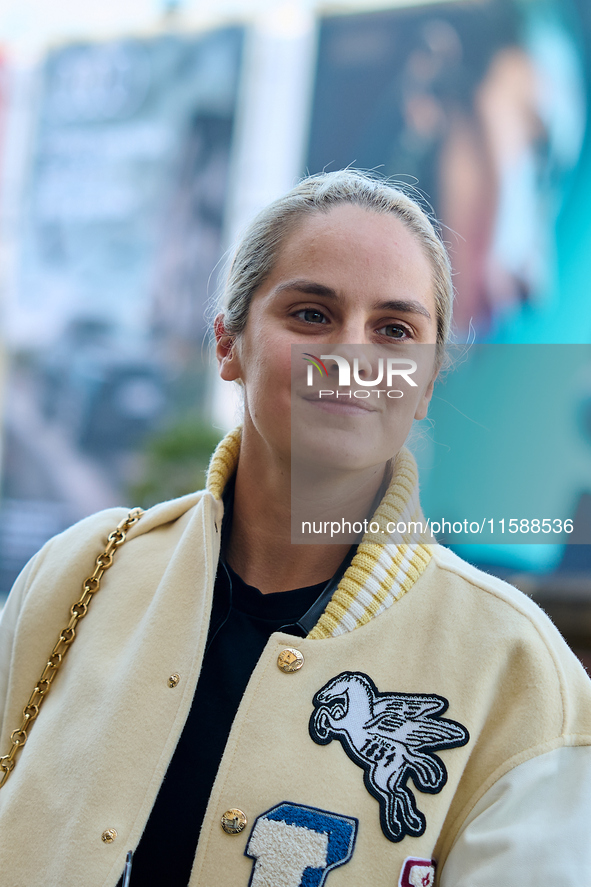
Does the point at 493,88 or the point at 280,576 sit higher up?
the point at 493,88

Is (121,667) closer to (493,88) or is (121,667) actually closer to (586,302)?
(586,302)

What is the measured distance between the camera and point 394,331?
1.41m

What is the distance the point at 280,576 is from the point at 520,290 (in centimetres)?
1022

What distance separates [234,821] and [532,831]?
1.52 feet

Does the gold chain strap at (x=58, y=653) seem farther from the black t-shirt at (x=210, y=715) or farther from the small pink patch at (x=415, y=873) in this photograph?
the small pink patch at (x=415, y=873)

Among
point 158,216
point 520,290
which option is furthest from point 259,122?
point 520,290

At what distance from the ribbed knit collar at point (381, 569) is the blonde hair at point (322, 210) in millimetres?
338

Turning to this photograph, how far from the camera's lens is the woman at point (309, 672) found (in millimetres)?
1205

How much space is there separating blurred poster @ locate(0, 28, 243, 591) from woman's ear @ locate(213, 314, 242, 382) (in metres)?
12.4

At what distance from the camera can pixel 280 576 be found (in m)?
1.50

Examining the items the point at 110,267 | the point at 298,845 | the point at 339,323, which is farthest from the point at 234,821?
the point at 110,267

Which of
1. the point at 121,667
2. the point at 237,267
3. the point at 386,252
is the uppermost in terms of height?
the point at 237,267

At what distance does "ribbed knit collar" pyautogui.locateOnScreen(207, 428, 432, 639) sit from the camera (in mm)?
1368

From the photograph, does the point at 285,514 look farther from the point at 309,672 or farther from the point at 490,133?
the point at 490,133
